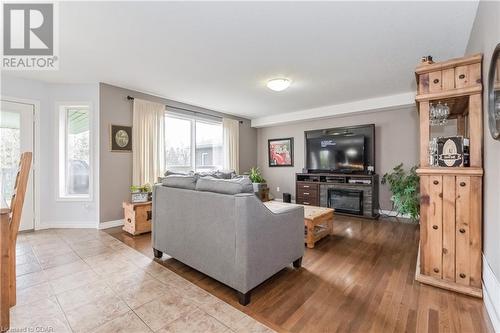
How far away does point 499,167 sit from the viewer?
1.49 meters

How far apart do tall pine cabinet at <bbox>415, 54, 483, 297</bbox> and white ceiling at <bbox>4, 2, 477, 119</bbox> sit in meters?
0.60

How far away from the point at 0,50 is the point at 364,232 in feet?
18.1

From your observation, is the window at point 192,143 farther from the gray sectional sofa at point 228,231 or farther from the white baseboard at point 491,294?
the white baseboard at point 491,294

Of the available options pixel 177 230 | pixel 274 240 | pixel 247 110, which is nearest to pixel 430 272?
pixel 274 240

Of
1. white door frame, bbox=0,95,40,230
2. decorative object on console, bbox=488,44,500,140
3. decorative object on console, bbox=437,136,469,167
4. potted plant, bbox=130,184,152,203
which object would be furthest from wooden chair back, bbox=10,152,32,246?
decorative object on console, bbox=437,136,469,167

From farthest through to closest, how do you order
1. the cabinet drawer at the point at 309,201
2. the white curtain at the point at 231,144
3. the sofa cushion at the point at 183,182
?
the white curtain at the point at 231,144, the cabinet drawer at the point at 309,201, the sofa cushion at the point at 183,182

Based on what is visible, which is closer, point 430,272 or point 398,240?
point 430,272

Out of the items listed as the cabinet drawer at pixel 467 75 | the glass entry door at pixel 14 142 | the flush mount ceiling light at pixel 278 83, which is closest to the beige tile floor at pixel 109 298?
the glass entry door at pixel 14 142

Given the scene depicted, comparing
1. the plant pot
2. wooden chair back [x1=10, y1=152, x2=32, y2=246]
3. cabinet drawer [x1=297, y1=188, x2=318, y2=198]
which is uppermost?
wooden chair back [x1=10, y1=152, x2=32, y2=246]

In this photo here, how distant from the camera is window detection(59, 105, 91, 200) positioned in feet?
13.0

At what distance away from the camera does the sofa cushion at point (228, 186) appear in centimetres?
187

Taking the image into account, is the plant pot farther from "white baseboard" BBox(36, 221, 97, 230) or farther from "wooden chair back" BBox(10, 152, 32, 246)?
"wooden chair back" BBox(10, 152, 32, 246)

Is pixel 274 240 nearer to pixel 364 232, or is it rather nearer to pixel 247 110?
pixel 364 232

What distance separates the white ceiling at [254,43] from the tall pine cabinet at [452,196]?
0.60 meters
